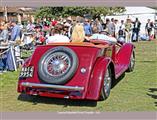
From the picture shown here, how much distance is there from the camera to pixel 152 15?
87.1 ft

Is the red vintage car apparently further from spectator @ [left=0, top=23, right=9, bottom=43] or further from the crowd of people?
spectator @ [left=0, top=23, right=9, bottom=43]

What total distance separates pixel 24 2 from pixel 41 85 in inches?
89.0

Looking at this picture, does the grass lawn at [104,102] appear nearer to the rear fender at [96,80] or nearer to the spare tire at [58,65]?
the rear fender at [96,80]

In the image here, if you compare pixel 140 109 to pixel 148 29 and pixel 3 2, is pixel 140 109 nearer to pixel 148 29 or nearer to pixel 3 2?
pixel 3 2

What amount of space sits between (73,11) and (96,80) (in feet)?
38.7

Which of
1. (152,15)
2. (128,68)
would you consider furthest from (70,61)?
(152,15)

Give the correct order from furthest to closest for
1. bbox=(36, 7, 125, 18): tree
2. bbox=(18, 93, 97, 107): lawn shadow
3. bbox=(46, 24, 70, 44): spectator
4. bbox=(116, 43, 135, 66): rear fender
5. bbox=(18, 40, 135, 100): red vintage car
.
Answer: bbox=(36, 7, 125, 18): tree → bbox=(116, 43, 135, 66): rear fender → bbox=(46, 24, 70, 44): spectator → bbox=(18, 93, 97, 107): lawn shadow → bbox=(18, 40, 135, 100): red vintage car

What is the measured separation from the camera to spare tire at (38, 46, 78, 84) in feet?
21.0

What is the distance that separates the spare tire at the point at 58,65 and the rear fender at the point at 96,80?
35 centimetres

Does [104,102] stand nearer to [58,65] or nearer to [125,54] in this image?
[58,65]

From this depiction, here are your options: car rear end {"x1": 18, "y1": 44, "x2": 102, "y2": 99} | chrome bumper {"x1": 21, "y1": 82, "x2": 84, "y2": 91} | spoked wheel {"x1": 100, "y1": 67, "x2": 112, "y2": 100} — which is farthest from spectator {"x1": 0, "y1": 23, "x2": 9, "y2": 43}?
spoked wheel {"x1": 100, "y1": 67, "x2": 112, "y2": 100}

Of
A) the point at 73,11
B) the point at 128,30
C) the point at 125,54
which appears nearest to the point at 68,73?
the point at 125,54

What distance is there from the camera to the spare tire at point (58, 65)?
6.40 metres

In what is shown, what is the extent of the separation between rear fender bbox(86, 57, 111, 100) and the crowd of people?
1383 millimetres
